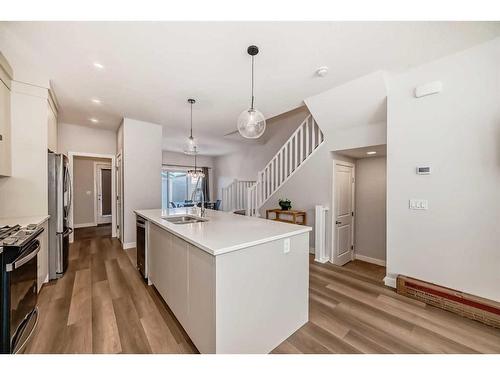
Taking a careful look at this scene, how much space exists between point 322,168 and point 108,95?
12.5 feet

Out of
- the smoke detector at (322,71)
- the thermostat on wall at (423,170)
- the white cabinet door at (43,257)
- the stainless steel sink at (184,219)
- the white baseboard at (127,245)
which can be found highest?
the smoke detector at (322,71)

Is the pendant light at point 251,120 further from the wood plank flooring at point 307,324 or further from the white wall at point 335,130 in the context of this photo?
the wood plank flooring at point 307,324

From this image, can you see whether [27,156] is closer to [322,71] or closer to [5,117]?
[5,117]

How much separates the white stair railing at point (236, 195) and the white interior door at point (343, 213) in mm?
3016

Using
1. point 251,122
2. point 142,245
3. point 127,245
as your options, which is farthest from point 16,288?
point 127,245

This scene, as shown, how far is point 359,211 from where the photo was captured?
4.40 m

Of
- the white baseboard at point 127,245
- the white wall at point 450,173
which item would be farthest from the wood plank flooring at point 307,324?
the white baseboard at point 127,245

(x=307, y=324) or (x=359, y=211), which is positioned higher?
(x=359, y=211)

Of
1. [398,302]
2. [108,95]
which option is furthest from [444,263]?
[108,95]

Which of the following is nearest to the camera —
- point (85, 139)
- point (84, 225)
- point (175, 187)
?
point (85, 139)

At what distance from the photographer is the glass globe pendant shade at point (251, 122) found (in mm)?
2133

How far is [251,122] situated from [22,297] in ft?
8.02

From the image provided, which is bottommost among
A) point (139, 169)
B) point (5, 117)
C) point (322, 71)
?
point (139, 169)

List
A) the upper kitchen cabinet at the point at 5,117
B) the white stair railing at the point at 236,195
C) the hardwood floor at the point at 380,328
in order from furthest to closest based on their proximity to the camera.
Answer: the white stair railing at the point at 236,195 < the upper kitchen cabinet at the point at 5,117 < the hardwood floor at the point at 380,328
